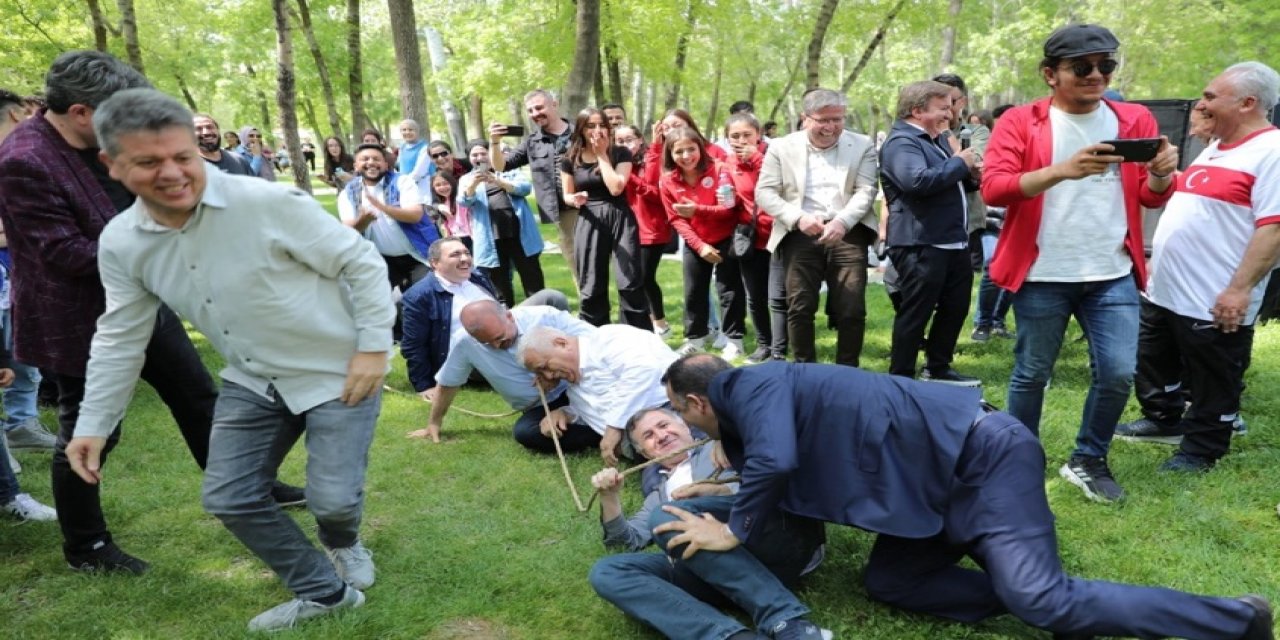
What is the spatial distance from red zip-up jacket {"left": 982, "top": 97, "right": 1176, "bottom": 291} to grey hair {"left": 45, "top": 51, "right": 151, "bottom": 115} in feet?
11.2

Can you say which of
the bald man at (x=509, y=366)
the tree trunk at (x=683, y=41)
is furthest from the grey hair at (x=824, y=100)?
the tree trunk at (x=683, y=41)

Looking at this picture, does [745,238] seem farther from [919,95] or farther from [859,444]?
[859,444]

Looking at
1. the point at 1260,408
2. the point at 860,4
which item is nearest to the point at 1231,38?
the point at 860,4

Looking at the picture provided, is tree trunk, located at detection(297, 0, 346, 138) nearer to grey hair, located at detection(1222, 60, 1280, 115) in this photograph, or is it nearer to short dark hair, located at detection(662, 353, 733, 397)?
short dark hair, located at detection(662, 353, 733, 397)

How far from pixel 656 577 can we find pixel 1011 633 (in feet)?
3.92

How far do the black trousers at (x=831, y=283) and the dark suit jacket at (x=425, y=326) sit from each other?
227 centimetres

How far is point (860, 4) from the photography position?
53.7 feet

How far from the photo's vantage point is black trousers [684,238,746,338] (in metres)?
6.04

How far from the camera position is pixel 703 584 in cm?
286

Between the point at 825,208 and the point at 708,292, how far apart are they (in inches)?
58.6

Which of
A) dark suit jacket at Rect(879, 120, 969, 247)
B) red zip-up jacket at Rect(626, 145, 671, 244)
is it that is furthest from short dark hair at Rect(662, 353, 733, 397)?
red zip-up jacket at Rect(626, 145, 671, 244)

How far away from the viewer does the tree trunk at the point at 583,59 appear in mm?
9500

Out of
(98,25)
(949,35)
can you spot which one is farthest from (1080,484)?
(949,35)

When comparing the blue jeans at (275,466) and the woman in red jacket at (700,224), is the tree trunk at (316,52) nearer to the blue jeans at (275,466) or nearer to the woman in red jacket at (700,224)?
the woman in red jacket at (700,224)
